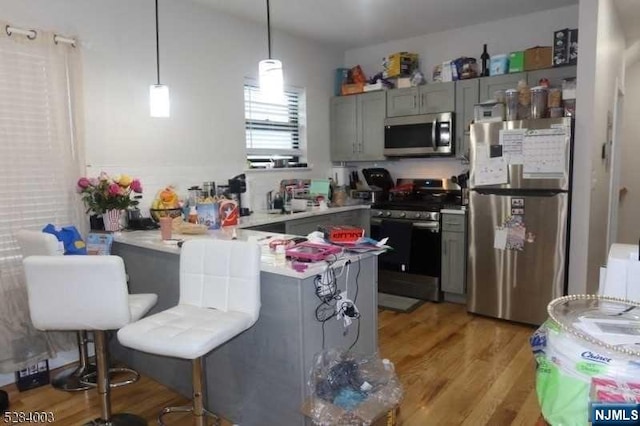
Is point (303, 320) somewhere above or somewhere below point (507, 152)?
below

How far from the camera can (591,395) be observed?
2.81 feet

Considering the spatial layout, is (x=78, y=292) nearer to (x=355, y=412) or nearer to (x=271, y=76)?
(x=355, y=412)

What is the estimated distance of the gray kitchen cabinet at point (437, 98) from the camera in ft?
14.1

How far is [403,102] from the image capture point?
4.60 metres

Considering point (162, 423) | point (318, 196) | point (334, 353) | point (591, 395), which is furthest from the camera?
point (318, 196)

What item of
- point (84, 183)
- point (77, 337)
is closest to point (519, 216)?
point (84, 183)

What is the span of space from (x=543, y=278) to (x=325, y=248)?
219cm

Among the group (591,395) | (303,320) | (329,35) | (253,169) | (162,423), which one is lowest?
(162,423)

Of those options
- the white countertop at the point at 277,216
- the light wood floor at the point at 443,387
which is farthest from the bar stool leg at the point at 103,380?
the white countertop at the point at 277,216

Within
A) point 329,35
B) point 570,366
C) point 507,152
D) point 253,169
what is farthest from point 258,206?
point 570,366

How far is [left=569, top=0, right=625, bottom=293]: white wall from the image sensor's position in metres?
3.13

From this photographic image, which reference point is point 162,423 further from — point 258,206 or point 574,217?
point 574,217

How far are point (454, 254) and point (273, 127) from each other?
7.14 ft

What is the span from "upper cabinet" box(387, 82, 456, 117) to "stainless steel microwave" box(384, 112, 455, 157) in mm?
75
